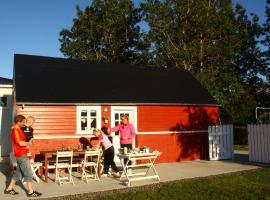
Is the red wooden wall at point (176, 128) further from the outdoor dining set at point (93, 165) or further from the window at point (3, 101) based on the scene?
the window at point (3, 101)

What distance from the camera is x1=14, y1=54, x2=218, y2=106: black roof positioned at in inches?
592

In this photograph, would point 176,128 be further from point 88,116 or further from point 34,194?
point 34,194

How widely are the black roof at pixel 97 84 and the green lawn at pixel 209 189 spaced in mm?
5528

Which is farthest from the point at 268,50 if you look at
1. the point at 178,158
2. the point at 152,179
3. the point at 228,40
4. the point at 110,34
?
the point at 152,179

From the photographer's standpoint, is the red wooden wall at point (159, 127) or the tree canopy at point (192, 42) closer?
the red wooden wall at point (159, 127)

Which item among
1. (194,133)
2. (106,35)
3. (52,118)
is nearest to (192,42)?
(106,35)

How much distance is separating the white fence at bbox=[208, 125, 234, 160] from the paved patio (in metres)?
0.54

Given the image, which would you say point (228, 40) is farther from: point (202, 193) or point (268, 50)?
point (202, 193)

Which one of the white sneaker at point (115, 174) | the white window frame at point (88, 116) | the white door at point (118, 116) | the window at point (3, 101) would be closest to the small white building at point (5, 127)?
the window at point (3, 101)

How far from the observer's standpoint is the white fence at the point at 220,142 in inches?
684

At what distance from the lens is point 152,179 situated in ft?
40.0

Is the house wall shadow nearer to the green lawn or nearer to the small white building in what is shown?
the green lawn

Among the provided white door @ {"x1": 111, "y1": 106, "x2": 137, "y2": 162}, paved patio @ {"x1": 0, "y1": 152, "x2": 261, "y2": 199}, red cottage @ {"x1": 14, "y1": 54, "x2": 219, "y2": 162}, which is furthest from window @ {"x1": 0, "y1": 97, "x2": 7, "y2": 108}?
white door @ {"x1": 111, "y1": 106, "x2": 137, "y2": 162}

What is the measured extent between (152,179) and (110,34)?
25472 millimetres
